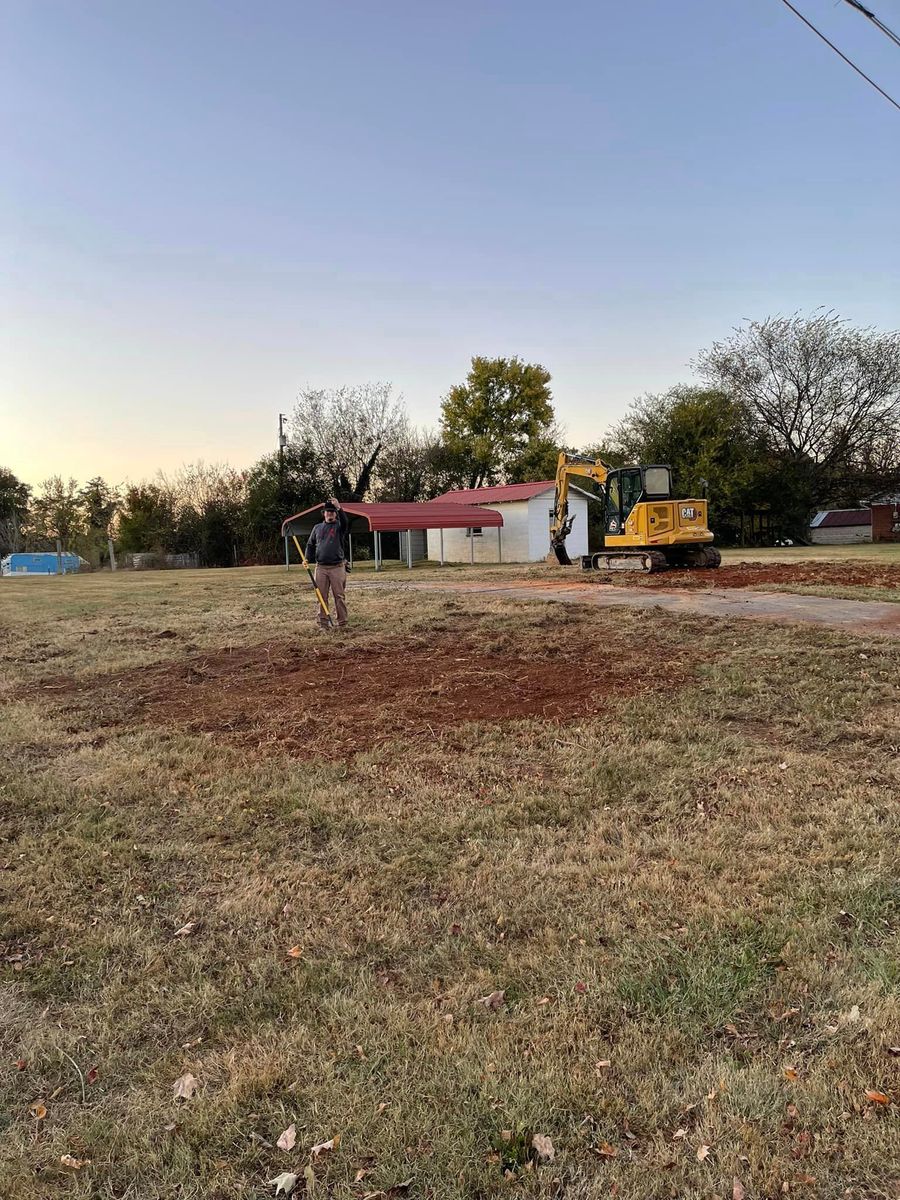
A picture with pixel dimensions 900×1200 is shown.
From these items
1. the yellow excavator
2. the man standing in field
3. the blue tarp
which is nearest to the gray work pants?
the man standing in field

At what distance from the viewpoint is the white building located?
107ft

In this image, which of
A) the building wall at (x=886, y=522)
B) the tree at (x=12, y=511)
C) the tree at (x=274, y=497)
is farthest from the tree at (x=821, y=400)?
the tree at (x=12, y=511)

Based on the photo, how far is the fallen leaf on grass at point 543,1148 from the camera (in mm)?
2074

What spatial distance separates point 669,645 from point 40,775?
254 inches

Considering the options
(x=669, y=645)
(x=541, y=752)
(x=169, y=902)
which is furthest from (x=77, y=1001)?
(x=669, y=645)

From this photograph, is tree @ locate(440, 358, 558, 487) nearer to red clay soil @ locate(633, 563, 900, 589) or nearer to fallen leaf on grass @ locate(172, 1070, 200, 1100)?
red clay soil @ locate(633, 563, 900, 589)

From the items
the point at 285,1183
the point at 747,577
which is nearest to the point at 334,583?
the point at 285,1183

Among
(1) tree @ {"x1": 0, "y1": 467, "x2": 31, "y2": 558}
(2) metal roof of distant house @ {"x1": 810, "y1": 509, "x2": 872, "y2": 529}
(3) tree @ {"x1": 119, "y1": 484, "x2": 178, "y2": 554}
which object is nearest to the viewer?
(3) tree @ {"x1": 119, "y1": 484, "x2": 178, "y2": 554}

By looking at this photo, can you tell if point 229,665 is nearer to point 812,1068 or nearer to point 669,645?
point 669,645

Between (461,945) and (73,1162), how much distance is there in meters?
1.52

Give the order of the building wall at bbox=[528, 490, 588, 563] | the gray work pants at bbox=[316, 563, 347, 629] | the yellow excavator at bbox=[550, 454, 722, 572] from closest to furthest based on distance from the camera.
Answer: the gray work pants at bbox=[316, 563, 347, 629] → the yellow excavator at bbox=[550, 454, 722, 572] → the building wall at bbox=[528, 490, 588, 563]

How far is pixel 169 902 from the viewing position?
3.62 meters

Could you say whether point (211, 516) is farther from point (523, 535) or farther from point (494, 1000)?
point (494, 1000)

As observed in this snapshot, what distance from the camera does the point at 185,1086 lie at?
7.87 ft
